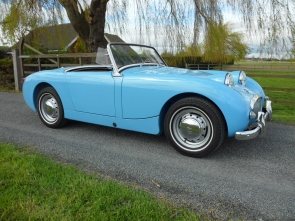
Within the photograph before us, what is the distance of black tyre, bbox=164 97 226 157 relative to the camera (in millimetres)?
2748

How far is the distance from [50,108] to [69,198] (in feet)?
7.98

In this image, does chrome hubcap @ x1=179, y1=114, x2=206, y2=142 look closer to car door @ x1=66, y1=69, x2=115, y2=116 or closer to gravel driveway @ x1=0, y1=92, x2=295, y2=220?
gravel driveway @ x1=0, y1=92, x2=295, y2=220

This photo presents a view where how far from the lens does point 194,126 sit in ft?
9.37

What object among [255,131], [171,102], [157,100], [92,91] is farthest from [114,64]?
[255,131]

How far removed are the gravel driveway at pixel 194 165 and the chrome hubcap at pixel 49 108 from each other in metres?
0.19

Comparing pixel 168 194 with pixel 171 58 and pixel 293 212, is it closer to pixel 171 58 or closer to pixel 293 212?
pixel 293 212

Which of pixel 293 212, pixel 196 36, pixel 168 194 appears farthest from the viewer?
pixel 196 36

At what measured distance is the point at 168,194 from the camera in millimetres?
2137

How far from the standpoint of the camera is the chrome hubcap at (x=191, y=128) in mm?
2850

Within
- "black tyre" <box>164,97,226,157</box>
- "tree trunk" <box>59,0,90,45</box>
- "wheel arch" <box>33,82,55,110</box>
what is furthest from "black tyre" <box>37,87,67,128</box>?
"tree trunk" <box>59,0,90,45</box>

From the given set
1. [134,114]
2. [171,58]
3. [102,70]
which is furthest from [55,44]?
[134,114]

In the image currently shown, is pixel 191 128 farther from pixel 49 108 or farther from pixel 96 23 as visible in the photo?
pixel 96 23

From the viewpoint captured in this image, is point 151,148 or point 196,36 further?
point 196,36

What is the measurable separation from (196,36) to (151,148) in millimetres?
2537
